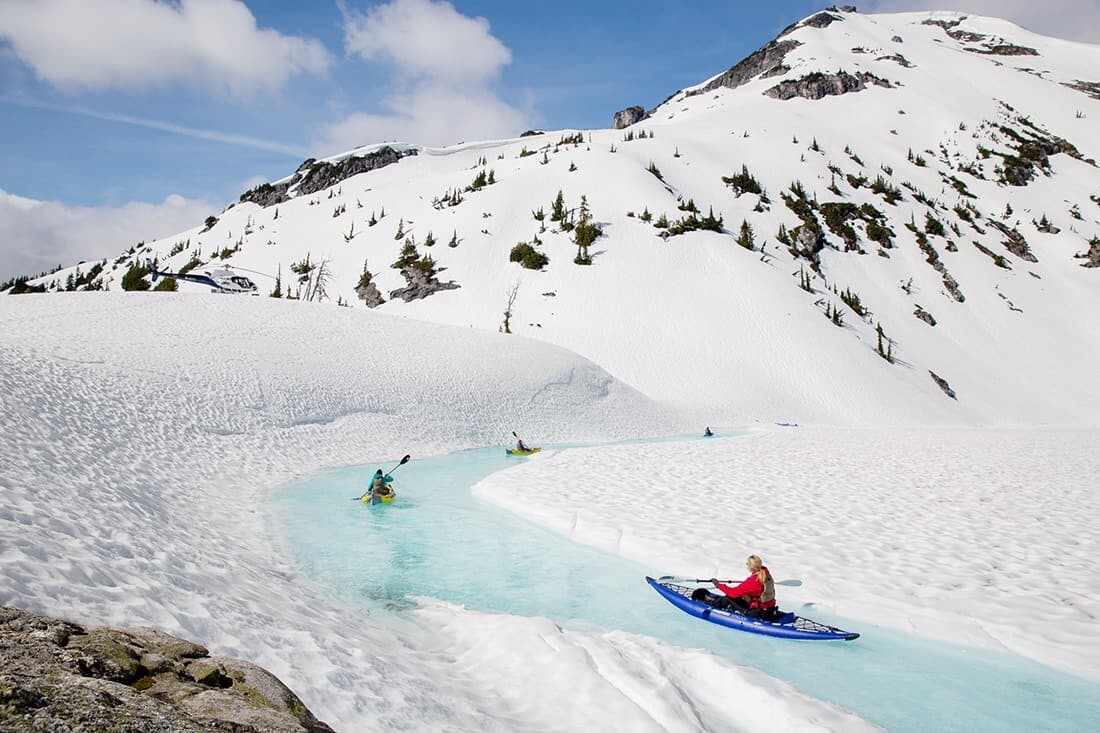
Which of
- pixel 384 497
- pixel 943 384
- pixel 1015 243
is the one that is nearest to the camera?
pixel 384 497

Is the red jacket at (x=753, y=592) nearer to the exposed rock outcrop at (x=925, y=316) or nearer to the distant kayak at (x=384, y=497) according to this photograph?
the distant kayak at (x=384, y=497)

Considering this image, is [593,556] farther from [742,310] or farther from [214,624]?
[742,310]

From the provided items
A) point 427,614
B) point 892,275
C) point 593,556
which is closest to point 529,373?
point 593,556

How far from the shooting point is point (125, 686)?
2.81m

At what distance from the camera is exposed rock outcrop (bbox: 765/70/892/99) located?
81312 millimetres

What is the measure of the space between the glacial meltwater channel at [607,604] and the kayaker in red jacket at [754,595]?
335mm

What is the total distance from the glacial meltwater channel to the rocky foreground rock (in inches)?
152

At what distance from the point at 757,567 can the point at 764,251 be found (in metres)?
44.7

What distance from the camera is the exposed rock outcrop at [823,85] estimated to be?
81312mm

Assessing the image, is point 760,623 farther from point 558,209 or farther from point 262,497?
point 558,209

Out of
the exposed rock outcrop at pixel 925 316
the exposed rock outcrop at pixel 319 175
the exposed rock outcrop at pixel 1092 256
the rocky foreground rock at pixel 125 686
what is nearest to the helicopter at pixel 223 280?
the exposed rock outcrop at pixel 319 175

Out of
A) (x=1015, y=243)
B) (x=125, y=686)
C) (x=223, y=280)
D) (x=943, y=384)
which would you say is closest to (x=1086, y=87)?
(x=1015, y=243)

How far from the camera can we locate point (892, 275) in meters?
48.1

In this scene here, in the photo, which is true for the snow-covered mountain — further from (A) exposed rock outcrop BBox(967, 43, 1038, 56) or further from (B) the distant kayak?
(A) exposed rock outcrop BBox(967, 43, 1038, 56)
